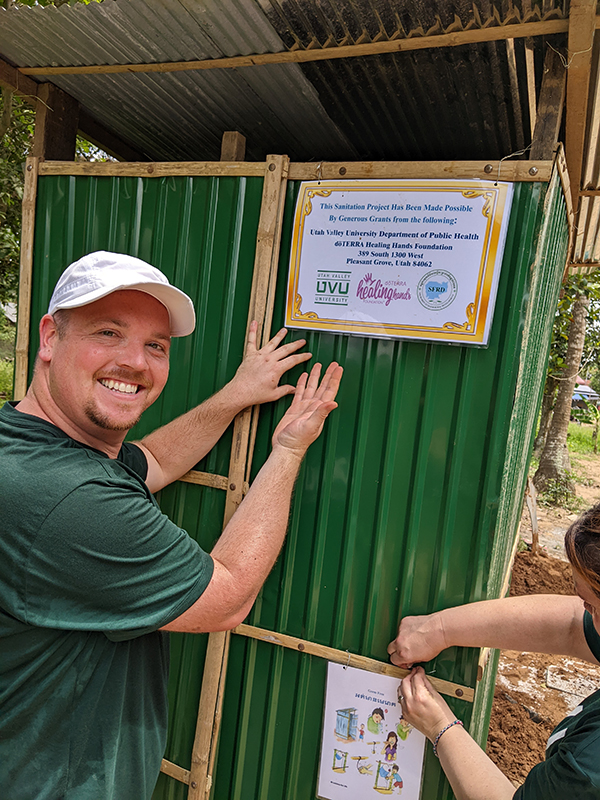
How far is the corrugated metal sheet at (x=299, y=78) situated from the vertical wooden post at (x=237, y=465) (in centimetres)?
52

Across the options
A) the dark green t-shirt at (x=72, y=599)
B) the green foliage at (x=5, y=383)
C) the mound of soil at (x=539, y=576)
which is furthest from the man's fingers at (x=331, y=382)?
the green foliage at (x=5, y=383)

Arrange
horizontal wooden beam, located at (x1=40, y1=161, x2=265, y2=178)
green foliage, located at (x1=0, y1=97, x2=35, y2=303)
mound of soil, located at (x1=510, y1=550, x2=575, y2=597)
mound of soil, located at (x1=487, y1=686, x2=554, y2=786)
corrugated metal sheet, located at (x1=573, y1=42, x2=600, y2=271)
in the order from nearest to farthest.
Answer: horizontal wooden beam, located at (x1=40, y1=161, x2=265, y2=178)
corrugated metal sheet, located at (x1=573, y1=42, x2=600, y2=271)
mound of soil, located at (x1=487, y1=686, x2=554, y2=786)
green foliage, located at (x1=0, y1=97, x2=35, y2=303)
mound of soil, located at (x1=510, y1=550, x2=575, y2=597)

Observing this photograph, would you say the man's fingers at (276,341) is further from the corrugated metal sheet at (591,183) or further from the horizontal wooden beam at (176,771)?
the horizontal wooden beam at (176,771)

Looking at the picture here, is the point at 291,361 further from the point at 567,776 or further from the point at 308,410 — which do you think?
the point at 567,776

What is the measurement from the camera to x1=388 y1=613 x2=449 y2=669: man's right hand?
86.5 inches

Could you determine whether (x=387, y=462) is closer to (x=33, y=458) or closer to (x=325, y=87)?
(x=33, y=458)

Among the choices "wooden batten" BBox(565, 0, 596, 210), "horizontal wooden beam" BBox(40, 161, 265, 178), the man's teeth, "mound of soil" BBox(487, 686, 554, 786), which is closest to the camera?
"wooden batten" BBox(565, 0, 596, 210)

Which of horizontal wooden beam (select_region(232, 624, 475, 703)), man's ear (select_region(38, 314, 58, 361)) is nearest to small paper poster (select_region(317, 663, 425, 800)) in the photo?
horizontal wooden beam (select_region(232, 624, 475, 703))

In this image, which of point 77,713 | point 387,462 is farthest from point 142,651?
point 387,462

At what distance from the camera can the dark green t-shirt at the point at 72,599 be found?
1.54 m

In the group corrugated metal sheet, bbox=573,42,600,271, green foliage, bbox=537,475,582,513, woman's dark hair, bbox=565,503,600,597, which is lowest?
green foliage, bbox=537,475,582,513

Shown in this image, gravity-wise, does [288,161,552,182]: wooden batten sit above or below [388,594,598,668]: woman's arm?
above

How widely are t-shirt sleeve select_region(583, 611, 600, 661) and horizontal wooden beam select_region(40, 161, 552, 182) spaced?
Result: 166 cm

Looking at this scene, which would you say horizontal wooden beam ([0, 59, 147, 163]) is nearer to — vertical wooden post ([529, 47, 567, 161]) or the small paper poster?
vertical wooden post ([529, 47, 567, 161])
